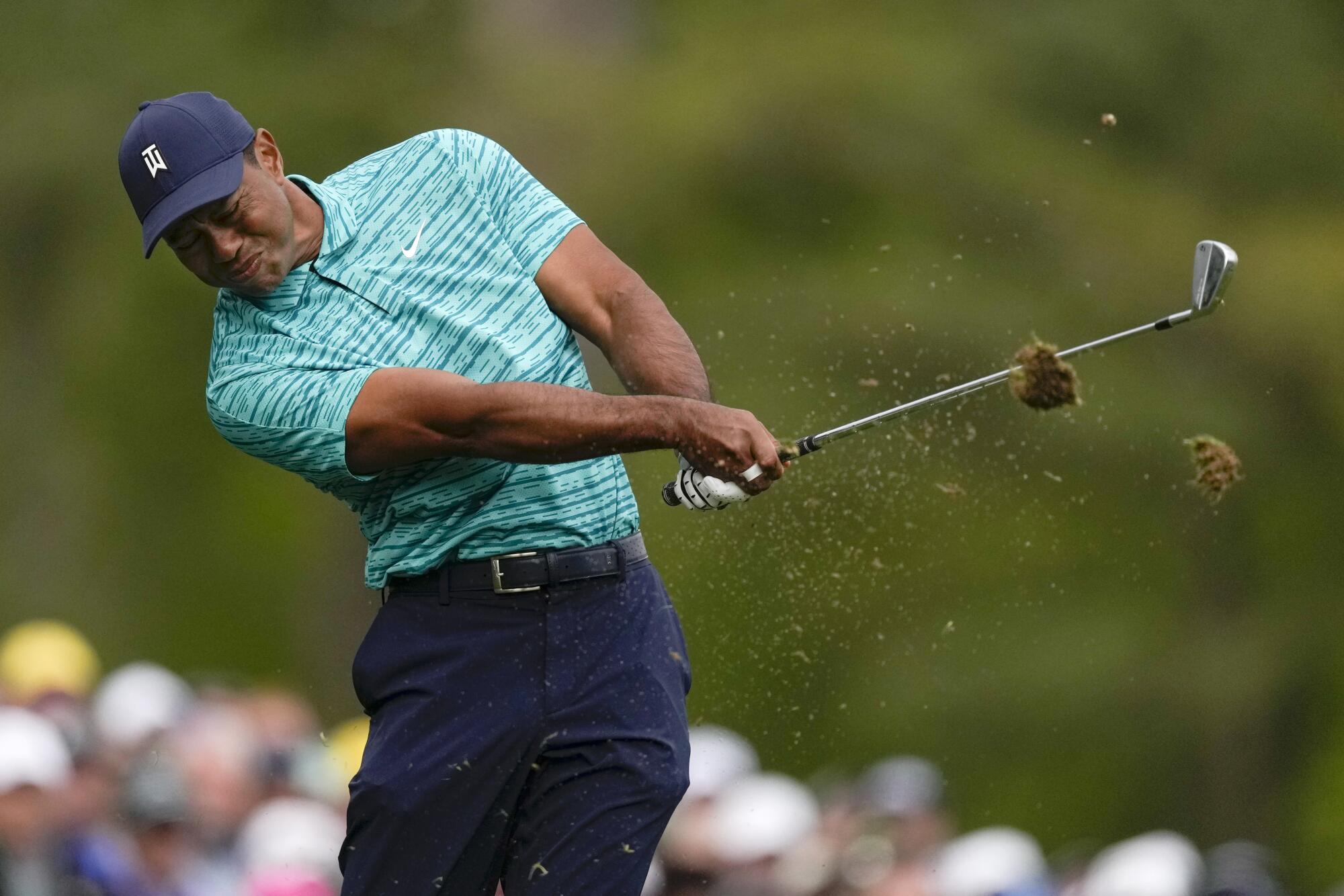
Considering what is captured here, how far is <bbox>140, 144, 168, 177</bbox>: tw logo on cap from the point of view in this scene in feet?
10.2

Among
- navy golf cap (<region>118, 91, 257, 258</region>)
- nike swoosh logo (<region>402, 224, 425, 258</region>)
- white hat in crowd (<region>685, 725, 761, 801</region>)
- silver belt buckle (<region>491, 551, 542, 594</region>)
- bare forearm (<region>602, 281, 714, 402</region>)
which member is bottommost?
white hat in crowd (<region>685, 725, 761, 801</region>)

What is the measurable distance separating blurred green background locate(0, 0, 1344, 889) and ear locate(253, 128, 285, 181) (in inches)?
237

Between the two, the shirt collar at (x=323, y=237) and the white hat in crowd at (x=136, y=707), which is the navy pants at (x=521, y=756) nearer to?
the shirt collar at (x=323, y=237)

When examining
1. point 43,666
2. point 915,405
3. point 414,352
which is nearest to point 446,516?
point 414,352

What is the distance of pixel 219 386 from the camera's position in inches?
124

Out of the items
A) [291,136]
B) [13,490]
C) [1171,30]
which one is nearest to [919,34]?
[1171,30]

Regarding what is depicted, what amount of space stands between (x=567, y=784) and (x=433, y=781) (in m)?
0.22

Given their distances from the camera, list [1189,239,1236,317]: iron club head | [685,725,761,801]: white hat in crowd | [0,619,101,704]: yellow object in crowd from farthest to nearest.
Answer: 1. [0,619,101,704]: yellow object in crowd
2. [685,725,761,801]: white hat in crowd
3. [1189,239,1236,317]: iron club head

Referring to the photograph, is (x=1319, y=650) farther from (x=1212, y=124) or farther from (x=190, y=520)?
(x=190, y=520)

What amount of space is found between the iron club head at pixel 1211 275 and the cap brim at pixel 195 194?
1659mm

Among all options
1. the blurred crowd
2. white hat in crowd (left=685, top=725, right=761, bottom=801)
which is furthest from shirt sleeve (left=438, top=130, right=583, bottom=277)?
white hat in crowd (left=685, top=725, right=761, bottom=801)

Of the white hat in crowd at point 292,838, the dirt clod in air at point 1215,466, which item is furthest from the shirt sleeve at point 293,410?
the white hat in crowd at point 292,838

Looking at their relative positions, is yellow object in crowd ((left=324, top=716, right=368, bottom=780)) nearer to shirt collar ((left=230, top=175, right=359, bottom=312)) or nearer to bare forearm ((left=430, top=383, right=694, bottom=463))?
shirt collar ((left=230, top=175, right=359, bottom=312))

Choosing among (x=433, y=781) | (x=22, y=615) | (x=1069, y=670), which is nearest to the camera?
(x=433, y=781)
